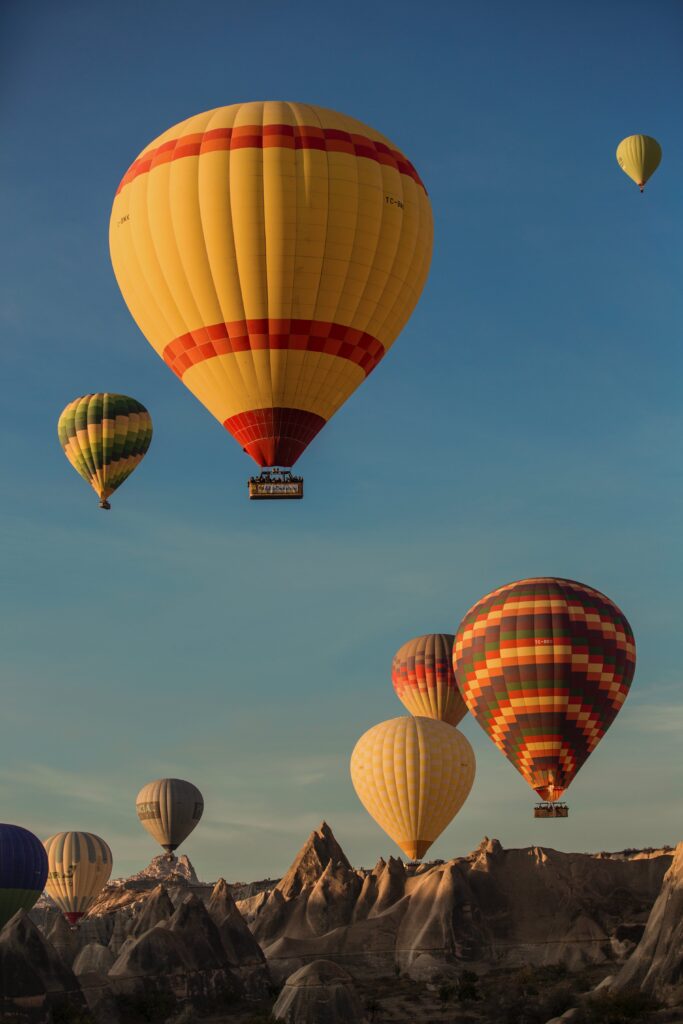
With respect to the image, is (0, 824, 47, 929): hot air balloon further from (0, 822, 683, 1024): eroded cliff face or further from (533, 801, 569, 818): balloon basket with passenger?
(533, 801, 569, 818): balloon basket with passenger

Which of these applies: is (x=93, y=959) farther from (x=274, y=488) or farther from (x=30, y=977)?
(x=274, y=488)

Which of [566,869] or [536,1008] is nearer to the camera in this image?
[536,1008]

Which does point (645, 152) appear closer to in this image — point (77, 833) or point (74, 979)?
point (74, 979)

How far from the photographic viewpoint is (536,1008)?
62625 mm

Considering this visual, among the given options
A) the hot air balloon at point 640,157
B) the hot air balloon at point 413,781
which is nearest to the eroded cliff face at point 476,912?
the hot air balloon at point 413,781

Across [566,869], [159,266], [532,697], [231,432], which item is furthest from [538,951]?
[159,266]

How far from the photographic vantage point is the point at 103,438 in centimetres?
8400

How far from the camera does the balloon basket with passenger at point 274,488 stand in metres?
53.7

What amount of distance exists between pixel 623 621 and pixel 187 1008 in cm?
3073

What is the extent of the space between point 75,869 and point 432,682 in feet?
108

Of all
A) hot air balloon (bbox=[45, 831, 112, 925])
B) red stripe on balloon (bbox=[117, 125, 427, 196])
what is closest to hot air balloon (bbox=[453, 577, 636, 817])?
red stripe on balloon (bbox=[117, 125, 427, 196])

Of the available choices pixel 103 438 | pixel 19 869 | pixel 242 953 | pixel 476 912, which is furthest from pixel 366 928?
pixel 103 438

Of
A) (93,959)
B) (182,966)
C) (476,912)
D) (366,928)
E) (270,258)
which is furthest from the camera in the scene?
(93,959)

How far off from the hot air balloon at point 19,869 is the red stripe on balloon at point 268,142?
173 ft
